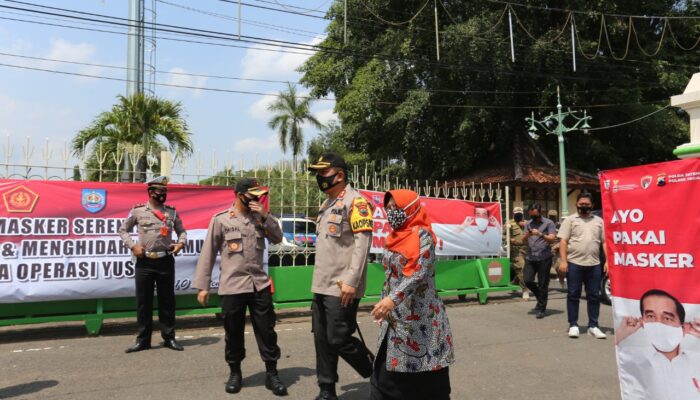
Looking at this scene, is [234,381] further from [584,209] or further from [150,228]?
[584,209]

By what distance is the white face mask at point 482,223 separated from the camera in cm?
949

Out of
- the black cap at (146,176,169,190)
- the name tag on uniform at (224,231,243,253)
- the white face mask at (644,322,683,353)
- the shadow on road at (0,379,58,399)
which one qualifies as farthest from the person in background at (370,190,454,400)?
the black cap at (146,176,169,190)

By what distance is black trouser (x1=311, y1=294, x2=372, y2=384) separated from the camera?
3.87m

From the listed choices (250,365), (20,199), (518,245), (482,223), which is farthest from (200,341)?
(518,245)

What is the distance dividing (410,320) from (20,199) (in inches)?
203

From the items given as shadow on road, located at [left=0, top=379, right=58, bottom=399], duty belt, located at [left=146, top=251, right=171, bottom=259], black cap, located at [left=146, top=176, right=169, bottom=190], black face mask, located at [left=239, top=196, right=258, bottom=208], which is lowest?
shadow on road, located at [left=0, top=379, right=58, bottom=399]

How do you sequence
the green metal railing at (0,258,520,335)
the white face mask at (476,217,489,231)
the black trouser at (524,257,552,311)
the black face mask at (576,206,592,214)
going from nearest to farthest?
the green metal railing at (0,258,520,335) → the black face mask at (576,206,592,214) → the black trouser at (524,257,552,311) → the white face mask at (476,217,489,231)

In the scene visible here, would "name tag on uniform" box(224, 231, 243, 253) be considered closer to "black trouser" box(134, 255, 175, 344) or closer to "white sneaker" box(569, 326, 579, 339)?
"black trouser" box(134, 255, 175, 344)

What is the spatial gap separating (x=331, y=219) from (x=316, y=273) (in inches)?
17.0

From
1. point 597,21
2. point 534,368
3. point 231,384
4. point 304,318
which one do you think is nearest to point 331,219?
point 231,384

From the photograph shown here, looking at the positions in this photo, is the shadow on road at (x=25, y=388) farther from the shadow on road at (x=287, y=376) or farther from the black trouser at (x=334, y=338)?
the black trouser at (x=334, y=338)

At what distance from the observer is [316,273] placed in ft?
13.3

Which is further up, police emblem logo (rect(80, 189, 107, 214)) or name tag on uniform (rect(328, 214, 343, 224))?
police emblem logo (rect(80, 189, 107, 214))

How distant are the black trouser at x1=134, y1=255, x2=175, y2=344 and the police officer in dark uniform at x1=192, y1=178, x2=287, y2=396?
1.57 m
